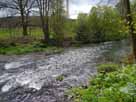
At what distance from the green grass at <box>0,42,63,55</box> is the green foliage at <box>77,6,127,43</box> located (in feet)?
24.1

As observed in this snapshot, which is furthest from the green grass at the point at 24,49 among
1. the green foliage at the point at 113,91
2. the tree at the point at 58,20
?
the green foliage at the point at 113,91

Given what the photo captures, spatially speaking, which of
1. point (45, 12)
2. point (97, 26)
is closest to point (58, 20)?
point (45, 12)

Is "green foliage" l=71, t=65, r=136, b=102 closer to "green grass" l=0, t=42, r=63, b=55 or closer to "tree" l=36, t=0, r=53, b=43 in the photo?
"green grass" l=0, t=42, r=63, b=55

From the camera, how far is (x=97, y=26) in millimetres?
38250

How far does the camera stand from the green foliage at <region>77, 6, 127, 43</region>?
119 feet

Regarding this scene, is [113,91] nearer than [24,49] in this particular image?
Yes

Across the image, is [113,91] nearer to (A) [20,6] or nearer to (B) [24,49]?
(B) [24,49]

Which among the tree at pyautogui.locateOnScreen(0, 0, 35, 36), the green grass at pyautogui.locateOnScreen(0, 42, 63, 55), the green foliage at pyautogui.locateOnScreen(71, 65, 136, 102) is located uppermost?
the tree at pyautogui.locateOnScreen(0, 0, 35, 36)

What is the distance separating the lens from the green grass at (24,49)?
26.8m

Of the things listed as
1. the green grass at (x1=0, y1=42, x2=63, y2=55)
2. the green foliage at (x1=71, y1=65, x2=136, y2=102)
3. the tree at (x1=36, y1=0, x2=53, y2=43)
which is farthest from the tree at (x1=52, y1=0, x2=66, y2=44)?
the green foliage at (x1=71, y1=65, x2=136, y2=102)

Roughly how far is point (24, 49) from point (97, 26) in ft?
43.8

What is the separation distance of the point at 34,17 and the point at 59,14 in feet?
22.0

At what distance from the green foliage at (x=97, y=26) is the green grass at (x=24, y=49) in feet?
24.1

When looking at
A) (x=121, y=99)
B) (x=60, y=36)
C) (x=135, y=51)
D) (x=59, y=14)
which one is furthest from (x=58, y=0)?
(x=121, y=99)
